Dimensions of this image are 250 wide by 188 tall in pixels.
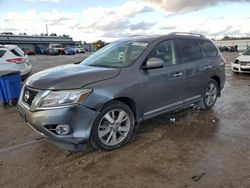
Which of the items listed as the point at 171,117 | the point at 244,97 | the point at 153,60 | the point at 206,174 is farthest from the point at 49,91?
the point at 244,97

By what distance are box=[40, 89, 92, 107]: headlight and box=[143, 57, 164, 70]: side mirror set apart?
1.33 meters

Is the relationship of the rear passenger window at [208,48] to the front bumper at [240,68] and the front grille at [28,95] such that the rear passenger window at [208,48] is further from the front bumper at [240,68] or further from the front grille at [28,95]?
the front bumper at [240,68]

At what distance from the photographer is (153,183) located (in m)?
3.39

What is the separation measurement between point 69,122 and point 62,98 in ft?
1.14

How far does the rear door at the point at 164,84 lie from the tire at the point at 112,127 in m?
0.40

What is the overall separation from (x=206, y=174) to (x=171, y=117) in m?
2.46

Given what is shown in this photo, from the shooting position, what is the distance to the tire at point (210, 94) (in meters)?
6.34

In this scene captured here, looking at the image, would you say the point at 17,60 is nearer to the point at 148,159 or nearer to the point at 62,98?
the point at 62,98

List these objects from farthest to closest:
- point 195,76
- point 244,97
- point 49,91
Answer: point 244,97 → point 195,76 → point 49,91

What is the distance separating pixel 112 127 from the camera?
4.32 m

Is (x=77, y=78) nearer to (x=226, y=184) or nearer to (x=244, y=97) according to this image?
(x=226, y=184)

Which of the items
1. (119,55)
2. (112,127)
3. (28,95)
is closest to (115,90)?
(112,127)

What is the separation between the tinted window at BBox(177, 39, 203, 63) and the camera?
18.2 ft

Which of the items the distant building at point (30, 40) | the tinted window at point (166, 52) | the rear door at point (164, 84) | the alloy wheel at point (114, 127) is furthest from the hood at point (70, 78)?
the distant building at point (30, 40)
